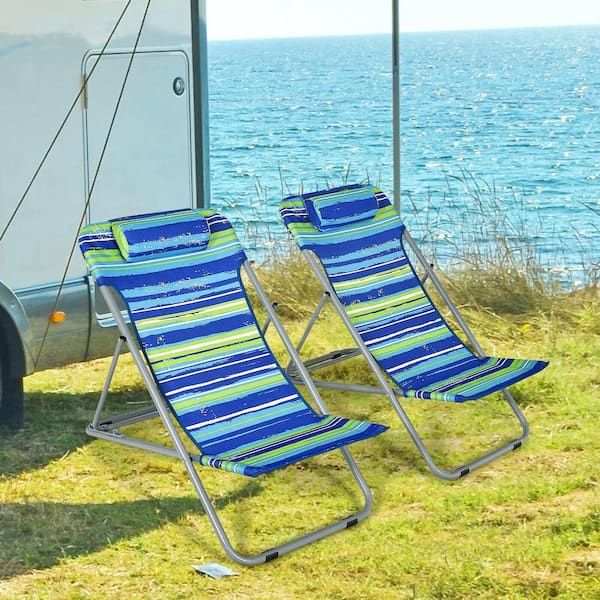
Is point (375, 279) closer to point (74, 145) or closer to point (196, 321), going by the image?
point (196, 321)

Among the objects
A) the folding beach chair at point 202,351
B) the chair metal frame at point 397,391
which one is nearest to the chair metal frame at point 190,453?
the folding beach chair at point 202,351

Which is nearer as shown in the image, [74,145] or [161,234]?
[161,234]

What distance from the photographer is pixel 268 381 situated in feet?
12.7

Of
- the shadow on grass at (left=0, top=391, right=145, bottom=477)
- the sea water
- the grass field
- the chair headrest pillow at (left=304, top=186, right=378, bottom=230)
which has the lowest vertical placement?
the sea water

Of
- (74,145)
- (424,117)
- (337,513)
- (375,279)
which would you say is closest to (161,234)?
(74,145)

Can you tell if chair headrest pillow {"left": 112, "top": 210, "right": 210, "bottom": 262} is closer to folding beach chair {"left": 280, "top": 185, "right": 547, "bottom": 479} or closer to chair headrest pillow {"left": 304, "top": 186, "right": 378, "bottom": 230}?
folding beach chair {"left": 280, "top": 185, "right": 547, "bottom": 479}

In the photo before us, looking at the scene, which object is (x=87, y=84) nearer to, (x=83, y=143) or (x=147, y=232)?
(x=83, y=143)

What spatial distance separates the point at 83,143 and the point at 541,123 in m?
30.2

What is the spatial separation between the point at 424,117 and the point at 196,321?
105 feet

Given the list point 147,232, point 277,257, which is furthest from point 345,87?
point 147,232

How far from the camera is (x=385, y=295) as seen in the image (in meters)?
4.45

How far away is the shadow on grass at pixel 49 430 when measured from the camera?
4352 millimetres

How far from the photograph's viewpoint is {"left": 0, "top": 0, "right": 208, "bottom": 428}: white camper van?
4.31m

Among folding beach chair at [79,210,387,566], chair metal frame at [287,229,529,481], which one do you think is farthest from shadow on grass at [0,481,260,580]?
chair metal frame at [287,229,529,481]
